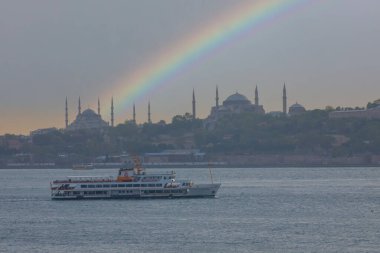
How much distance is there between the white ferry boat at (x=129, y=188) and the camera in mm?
74250

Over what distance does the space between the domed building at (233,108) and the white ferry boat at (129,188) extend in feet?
375

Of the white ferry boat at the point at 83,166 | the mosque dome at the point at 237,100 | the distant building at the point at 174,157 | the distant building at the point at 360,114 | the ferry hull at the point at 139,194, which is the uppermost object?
the mosque dome at the point at 237,100

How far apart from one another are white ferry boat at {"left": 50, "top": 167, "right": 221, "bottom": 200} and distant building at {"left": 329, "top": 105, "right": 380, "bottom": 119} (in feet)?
331

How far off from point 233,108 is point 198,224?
5514 inches

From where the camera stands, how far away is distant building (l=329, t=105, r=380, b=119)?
173875mm

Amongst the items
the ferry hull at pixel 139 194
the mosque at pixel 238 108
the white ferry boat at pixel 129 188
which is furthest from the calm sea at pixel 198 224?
the mosque at pixel 238 108

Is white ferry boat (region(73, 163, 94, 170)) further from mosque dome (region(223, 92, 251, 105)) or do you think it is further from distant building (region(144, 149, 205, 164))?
mosque dome (region(223, 92, 251, 105))

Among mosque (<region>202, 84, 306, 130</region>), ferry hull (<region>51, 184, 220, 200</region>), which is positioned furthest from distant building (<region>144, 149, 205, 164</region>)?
ferry hull (<region>51, 184, 220, 200</region>)

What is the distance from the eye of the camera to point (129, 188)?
7419cm

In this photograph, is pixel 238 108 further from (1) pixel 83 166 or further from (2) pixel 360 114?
(1) pixel 83 166

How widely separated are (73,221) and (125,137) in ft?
430

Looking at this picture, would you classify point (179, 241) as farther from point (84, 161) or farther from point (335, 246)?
point (84, 161)

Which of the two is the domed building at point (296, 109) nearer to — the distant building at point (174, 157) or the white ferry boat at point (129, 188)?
the distant building at point (174, 157)

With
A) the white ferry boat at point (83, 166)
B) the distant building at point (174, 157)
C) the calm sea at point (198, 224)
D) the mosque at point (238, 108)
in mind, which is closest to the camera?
the calm sea at point (198, 224)
